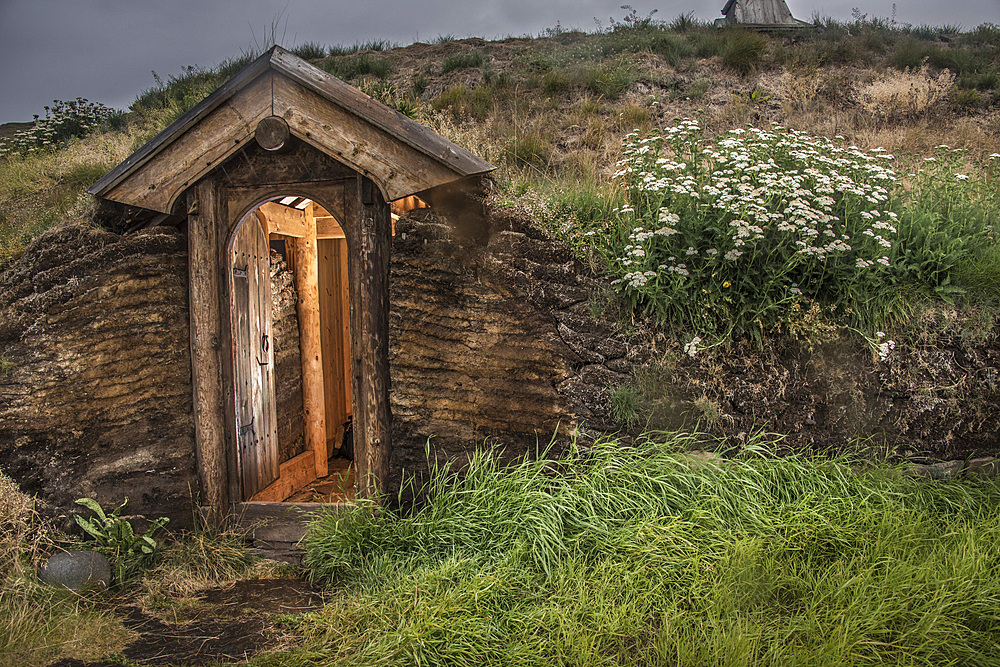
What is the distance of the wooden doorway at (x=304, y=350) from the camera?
5.38m

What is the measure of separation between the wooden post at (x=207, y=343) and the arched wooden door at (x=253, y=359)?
0.16m

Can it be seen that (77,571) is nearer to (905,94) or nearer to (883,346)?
(883,346)

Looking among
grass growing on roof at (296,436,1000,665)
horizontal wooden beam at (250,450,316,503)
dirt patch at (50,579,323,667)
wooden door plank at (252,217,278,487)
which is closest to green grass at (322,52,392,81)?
wooden door plank at (252,217,278,487)

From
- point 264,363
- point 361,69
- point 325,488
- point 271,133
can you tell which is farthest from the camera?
point 361,69

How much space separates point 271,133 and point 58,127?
9.31 meters

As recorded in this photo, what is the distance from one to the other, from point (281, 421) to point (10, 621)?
322 cm

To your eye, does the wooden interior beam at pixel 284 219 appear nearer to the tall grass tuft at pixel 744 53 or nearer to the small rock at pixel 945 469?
the small rock at pixel 945 469

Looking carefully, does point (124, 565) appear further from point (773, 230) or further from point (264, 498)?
point (773, 230)

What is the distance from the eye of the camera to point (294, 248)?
23.9 ft

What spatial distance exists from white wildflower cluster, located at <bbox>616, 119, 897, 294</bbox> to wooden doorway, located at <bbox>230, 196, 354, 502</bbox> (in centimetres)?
295

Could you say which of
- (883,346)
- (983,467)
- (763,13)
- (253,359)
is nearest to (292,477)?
(253,359)

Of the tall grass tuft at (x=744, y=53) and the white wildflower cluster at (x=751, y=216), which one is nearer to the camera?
the white wildflower cluster at (x=751, y=216)

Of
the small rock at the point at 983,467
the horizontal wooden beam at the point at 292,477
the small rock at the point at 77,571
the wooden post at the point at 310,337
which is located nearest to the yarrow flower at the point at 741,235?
the small rock at the point at 983,467

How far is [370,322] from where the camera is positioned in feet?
15.2
